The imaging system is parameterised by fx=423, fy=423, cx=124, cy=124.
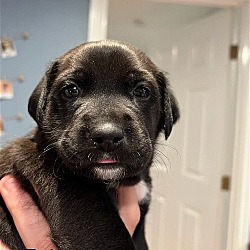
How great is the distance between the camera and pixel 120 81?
1012 mm

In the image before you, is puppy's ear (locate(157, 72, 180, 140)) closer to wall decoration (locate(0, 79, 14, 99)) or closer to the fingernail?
the fingernail

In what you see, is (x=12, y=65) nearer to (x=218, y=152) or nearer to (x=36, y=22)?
(x=36, y=22)

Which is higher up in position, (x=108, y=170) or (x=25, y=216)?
(x=108, y=170)

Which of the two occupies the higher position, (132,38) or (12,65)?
(132,38)

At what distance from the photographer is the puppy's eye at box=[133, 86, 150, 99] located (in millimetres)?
1051

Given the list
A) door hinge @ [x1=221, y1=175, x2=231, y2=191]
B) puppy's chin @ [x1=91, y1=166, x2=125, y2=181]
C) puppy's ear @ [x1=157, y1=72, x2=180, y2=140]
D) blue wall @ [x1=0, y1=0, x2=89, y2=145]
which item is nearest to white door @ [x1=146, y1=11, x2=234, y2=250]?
door hinge @ [x1=221, y1=175, x2=231, y2=191]

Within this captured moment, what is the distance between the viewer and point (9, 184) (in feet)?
3.52

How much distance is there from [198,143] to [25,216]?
1.95 metres

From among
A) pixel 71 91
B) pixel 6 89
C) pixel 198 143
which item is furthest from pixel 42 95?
pixel 198 143

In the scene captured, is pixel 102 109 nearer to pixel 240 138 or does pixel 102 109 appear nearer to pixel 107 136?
pixel 107 136

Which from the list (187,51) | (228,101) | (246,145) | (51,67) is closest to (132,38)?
(187,51)

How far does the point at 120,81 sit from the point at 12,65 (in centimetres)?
143

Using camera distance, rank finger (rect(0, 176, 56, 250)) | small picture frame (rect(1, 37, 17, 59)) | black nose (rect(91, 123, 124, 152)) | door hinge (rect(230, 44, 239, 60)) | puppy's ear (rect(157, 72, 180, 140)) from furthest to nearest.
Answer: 1. door hinge (rect(230, 44, 239, 60))
2. small picture frame (rect(1, 37, 17, 59))
3. puppy's ear (rect(157, 72, 180, 140))
4. finger (rect(0, 176, 56, 250))
5. black nose (rect(91, 123, 124, 152))

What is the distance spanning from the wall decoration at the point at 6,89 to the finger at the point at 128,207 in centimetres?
135
